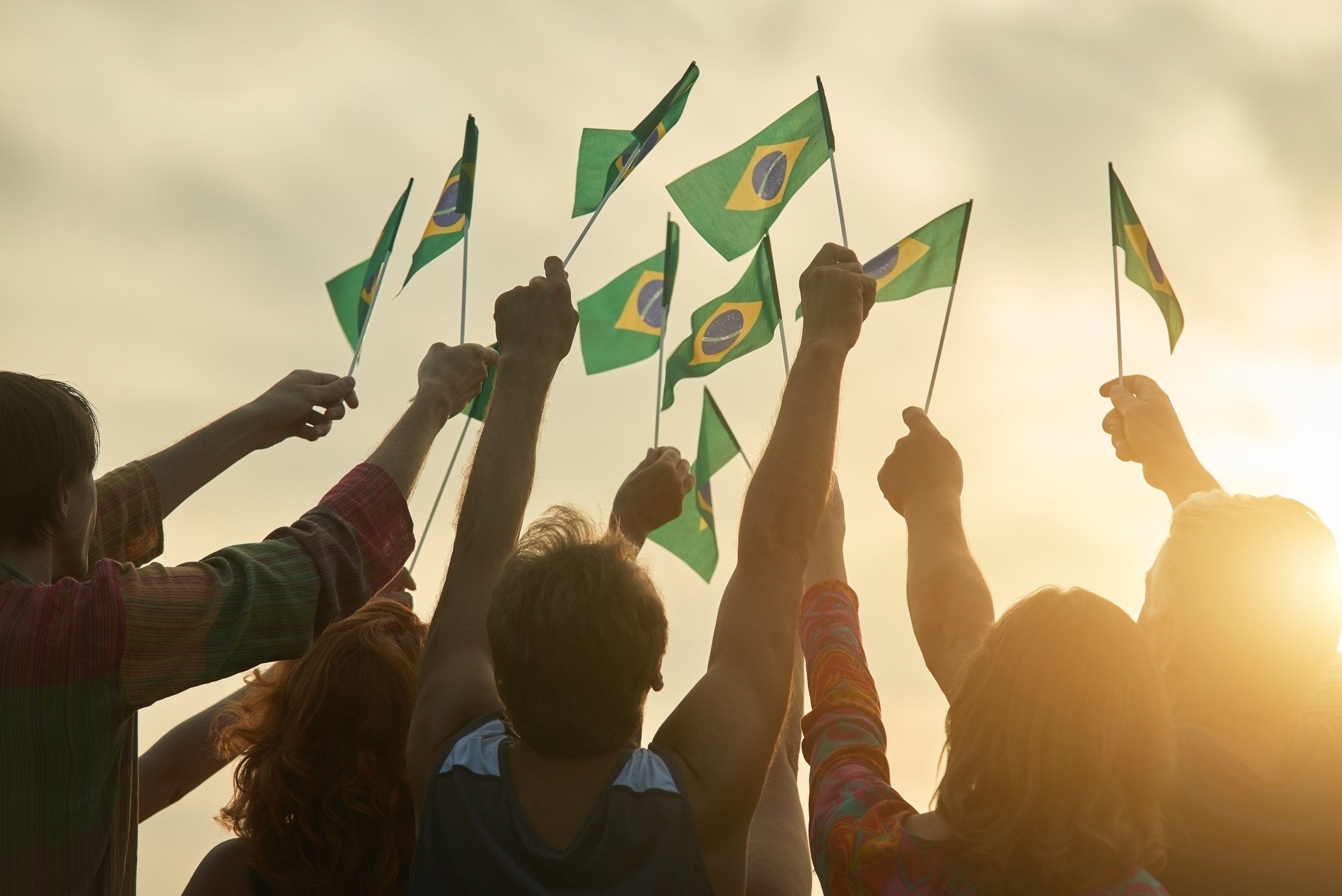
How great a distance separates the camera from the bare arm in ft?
10.8

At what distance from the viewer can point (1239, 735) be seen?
2.73m

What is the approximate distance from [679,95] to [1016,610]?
147 inches

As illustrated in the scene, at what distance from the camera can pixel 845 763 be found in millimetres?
2537

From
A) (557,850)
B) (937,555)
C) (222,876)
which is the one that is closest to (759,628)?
(557,850)

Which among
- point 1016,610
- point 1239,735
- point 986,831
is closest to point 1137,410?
point 1239,735

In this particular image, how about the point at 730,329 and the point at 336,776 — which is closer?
the point at 336,776

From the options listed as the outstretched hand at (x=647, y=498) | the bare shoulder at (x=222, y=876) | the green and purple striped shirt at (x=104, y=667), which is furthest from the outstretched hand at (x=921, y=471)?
the bare shoulder at (x=222, y=876)

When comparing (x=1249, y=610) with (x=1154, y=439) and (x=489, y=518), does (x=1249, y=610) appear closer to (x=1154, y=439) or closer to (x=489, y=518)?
(x=1154, y=439)

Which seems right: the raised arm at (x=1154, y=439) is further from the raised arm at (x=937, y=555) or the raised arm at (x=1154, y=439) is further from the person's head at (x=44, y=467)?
the person's head at (x=44, y=467)

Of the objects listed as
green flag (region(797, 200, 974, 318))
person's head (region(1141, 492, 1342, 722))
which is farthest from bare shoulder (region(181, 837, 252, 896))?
green flag (region(797, 200, 974, 318))

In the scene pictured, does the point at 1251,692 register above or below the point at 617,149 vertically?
below

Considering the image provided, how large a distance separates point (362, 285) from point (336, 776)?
11.9ft

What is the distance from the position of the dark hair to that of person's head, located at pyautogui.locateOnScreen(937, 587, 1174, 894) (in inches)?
73.7

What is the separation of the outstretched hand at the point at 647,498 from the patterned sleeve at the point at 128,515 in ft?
4.00
